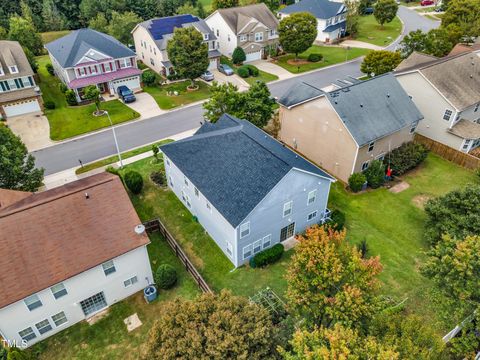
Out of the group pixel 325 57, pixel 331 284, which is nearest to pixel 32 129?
pixel 331 284

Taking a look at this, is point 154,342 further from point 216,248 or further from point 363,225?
point 363,225

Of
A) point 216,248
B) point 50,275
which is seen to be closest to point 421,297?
point 216,248

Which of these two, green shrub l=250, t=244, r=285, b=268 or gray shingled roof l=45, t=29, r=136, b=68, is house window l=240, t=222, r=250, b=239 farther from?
gray shingled roof l=45, t=29, r=136, b=68

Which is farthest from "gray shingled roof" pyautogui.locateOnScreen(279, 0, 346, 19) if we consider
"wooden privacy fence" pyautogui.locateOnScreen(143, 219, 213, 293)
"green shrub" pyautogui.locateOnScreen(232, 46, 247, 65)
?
"wooden privacy fence" pyautogui.locateOnScreen(143, 219, 213, 293)

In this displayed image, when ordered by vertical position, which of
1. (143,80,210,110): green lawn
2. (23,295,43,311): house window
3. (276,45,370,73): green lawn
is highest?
(23,295,43,311): house window

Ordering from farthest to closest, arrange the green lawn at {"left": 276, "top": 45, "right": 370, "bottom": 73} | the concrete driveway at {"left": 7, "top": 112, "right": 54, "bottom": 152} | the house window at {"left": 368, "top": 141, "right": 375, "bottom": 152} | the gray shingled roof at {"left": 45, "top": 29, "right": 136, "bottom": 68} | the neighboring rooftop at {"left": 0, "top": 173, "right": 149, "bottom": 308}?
the green lawn at {"left": 276, "top": 45, "right": 370, "bottom": 73}, the gray shingled roof at {"left": 45, "top": 29, "right": 136, "bottom": 68}, the concrete driveway at {"left": 7, "top": 112, "right": 54, "bottom": 152}, the house window at {"left": 368, "top": 141, "right": 375, "bottom": 152}, the neighboring rooftop at {"left": 0, "top": 173, "right": 149, "bottom": 308}

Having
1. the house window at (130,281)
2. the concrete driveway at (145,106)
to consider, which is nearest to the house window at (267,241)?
the house window at (130,281)

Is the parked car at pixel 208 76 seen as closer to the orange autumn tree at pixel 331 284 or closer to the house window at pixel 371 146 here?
the house window at pixel 371 146
